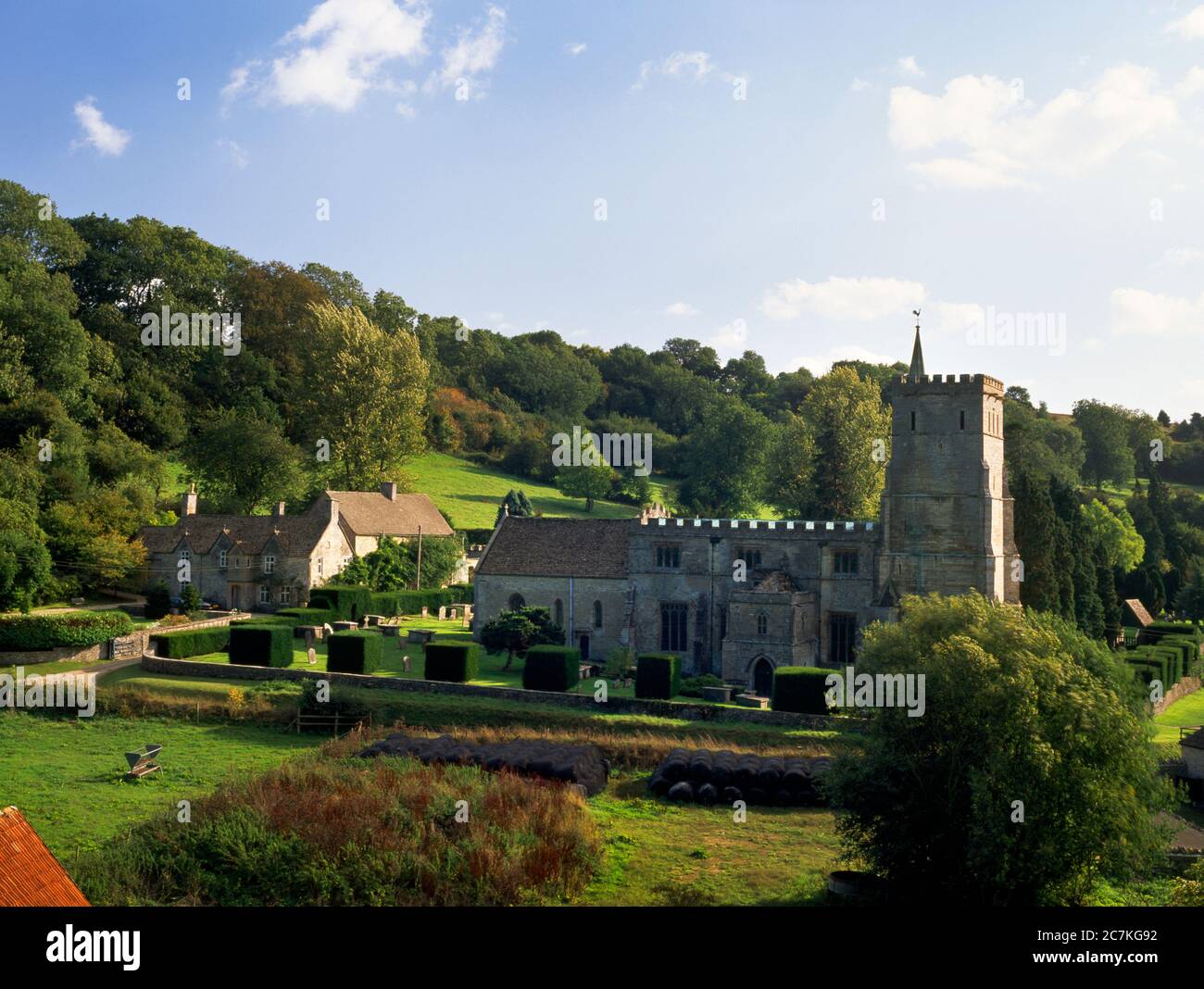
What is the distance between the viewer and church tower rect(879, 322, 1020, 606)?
48250 millimetres

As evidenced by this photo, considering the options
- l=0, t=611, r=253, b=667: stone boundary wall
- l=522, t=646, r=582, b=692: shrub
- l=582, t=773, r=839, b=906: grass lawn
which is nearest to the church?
l=522, t=646, r=582, b=692: shrub

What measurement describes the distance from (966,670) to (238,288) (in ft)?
303

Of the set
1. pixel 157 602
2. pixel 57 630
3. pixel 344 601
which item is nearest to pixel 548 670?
pixel 344 601

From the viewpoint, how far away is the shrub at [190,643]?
51.9 metres

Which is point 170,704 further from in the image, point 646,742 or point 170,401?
point 170,401

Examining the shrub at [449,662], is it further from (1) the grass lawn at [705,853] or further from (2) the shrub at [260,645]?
(1) the grass lawn at [705,853]

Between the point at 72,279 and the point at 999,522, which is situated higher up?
the point at 72,279

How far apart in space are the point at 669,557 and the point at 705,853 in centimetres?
2711

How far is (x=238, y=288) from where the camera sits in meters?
102

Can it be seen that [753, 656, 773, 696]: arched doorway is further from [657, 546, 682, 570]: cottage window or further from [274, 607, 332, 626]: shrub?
[274, 607, 332, 626]: shrub

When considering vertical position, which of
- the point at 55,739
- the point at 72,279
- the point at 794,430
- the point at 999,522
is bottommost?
the point at 55,739

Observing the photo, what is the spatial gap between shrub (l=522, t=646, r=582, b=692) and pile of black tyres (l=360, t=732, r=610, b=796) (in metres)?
7.83
